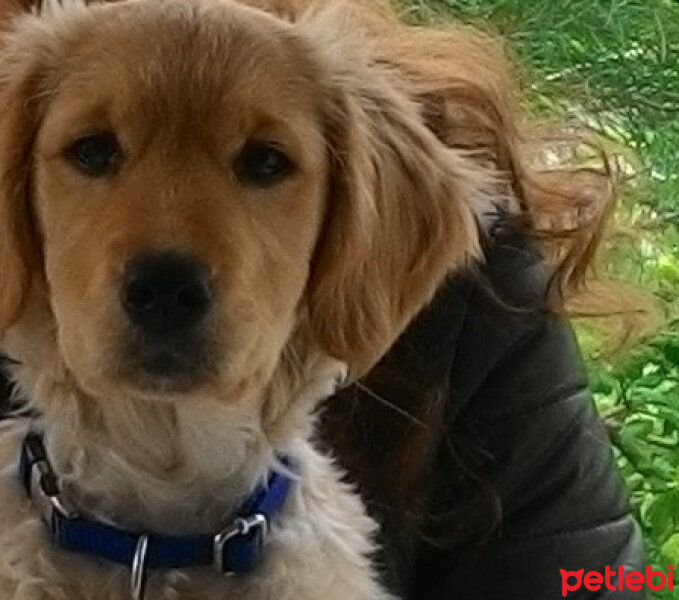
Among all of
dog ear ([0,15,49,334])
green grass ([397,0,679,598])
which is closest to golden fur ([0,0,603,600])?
dog ear ([0,15,49,334])

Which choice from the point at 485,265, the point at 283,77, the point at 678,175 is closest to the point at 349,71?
the point at 283,77

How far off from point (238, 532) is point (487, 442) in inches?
13.9

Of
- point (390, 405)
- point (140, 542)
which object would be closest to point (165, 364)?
point (140, 542)

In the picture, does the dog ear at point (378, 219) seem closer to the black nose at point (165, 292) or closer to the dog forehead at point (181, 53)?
the dog forehead at point (181, 53)

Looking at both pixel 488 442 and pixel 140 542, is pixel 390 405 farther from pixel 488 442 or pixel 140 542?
pixel 140 542

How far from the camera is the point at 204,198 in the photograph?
1.19 m

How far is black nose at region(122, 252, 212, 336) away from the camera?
45.0 inches

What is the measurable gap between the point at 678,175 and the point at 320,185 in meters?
0.75

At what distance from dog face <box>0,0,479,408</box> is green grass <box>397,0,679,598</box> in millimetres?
421

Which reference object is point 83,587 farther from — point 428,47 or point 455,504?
point 428,47

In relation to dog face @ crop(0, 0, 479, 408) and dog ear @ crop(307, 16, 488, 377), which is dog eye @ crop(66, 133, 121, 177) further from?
dog ear @ crop(307, 16, 488, 377)

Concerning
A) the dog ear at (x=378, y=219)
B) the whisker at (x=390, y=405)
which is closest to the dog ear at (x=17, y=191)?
the dog ear at (x=378, y=219)

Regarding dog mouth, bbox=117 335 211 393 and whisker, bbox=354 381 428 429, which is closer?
dog mouth, bbox=117 335 211 393

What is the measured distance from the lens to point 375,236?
1.33 m
